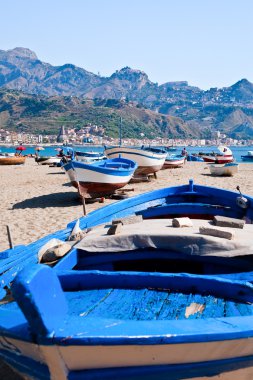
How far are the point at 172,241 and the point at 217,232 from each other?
542mm

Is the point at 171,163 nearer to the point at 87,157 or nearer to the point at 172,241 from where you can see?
the point at 87,157

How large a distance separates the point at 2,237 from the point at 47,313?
7977 millimetres

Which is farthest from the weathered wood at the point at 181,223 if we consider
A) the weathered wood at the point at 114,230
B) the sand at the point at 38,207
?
the sand at the point at 38,207

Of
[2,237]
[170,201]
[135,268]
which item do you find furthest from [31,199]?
[135,268]

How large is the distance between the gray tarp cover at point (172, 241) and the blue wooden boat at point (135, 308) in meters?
0.01

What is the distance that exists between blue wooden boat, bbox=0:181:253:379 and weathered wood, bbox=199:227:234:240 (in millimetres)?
67

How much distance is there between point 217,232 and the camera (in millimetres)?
4285

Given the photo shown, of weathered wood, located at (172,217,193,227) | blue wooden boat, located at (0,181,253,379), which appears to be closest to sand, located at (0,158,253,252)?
blue wooden boat, located at (0,181,253,379)

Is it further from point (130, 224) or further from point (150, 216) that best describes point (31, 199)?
point (130, 224)

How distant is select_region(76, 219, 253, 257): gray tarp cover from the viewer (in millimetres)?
4102

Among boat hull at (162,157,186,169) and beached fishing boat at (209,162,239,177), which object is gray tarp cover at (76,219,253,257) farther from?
boat hull at (162,157,186,169)

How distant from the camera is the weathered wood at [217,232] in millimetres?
4203

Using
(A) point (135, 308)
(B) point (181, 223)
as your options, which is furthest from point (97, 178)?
(A) point (135, 308)

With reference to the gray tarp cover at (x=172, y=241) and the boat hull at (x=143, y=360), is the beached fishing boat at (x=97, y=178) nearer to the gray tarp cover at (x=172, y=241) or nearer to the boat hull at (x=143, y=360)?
the gray tarp cover at (x=172, y=241)
